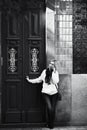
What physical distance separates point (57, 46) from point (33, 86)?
4.64ft

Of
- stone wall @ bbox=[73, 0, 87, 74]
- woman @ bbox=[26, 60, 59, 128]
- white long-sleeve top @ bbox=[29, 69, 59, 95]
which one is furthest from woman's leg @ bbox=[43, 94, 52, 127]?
stone wall @ bbox=[73, 0, 87, 74]

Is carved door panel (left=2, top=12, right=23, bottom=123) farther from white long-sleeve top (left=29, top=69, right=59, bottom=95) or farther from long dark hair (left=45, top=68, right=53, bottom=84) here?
long dark hair (left=45, top=68, right=53, bottom=84)

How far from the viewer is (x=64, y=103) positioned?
11570mm

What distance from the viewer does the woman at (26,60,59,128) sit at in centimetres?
1098

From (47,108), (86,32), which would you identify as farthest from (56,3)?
(47,108)

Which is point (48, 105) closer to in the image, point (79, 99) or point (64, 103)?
point (64, 103)

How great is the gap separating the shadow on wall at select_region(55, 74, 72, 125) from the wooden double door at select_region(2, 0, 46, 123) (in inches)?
19.6

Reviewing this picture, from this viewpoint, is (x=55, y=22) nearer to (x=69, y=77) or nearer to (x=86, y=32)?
(x=86, y=32)

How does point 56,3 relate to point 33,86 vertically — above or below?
above

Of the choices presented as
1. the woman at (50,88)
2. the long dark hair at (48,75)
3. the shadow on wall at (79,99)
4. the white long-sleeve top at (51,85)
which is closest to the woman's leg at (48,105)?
the woman at (50,88)

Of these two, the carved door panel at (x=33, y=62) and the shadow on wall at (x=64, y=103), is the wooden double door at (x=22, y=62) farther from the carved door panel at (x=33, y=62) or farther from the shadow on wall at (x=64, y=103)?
the shadow on wall at (x=64, y=103)

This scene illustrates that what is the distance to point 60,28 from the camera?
11609 millimetres

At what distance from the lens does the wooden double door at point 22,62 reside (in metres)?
11.6

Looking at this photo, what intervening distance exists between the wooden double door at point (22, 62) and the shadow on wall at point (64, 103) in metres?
0.50
